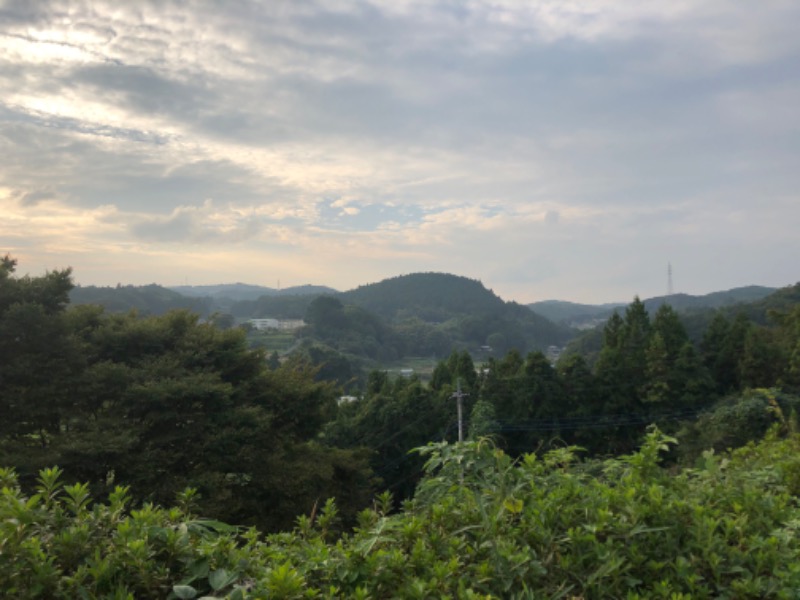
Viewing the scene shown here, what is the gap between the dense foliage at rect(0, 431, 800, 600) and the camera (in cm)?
118

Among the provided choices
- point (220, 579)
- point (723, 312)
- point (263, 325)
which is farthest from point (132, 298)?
point (220, 579)

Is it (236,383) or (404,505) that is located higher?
(404,505)

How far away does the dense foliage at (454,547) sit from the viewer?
1180 millimetres

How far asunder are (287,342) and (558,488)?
63963 millimetres

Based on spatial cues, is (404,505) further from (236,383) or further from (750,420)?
(750,420)

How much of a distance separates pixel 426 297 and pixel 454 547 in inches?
4796

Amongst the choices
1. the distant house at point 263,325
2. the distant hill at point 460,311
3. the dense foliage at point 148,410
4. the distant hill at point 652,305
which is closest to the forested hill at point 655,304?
the distant hill at point 652,305

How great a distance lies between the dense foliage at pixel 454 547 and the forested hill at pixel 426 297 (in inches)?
4235

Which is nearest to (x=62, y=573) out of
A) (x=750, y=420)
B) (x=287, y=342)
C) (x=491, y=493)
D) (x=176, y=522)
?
(x=176, y=522)

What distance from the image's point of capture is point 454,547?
1.39 meters

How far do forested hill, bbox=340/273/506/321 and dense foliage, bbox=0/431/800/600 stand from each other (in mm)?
107581

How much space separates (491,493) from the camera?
1.58m

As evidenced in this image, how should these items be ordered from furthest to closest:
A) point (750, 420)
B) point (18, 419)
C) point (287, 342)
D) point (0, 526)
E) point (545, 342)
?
point (545, 342)
point (287, 342)
point (750, 420)
point (18, 419)
point (0, 526)

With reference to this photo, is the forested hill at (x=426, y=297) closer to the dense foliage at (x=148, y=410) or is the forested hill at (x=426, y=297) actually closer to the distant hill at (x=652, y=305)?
the distant hill at (x=652, y=305)
